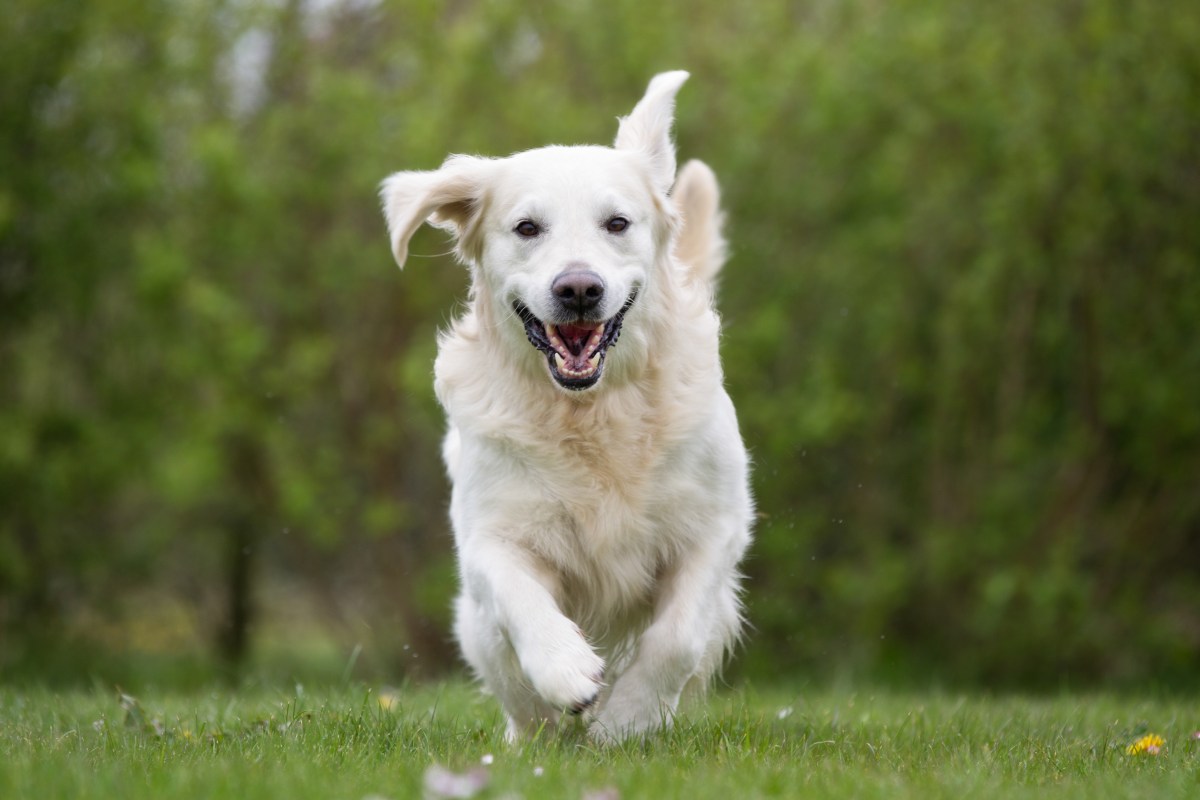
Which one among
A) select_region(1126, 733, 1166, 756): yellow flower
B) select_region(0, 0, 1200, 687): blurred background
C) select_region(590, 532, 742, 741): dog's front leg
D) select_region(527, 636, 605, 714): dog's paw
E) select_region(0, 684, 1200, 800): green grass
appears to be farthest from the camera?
select_region(0, 0, 1200, 687): blurred background

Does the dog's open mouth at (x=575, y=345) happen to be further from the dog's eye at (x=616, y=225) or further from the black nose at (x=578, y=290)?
the dog's eye at (x=616, y=225)

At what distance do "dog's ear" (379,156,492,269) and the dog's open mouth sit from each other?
1.69ft

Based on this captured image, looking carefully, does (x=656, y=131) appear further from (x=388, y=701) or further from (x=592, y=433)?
(x=388, y=701)

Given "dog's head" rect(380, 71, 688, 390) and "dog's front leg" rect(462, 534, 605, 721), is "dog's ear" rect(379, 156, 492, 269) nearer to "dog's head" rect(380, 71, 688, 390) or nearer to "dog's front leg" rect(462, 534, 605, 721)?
"dog's head" rect(380, 71, 688, 390)

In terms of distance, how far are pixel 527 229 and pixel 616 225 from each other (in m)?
0.27

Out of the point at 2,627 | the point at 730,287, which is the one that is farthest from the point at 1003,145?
the point at 2,627

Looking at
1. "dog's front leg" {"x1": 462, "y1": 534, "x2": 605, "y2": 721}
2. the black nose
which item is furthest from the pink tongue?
"dog's front leg" {"x1": 462, "y1": 534, "x2": 605, "y2": 721}

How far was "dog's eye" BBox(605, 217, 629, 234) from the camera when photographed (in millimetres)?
4281

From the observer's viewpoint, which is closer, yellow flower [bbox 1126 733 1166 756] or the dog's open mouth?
yellow flower [bbox 1126 733 1166 756]

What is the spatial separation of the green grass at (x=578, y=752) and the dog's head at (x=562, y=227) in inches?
43.7

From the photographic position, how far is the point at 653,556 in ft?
14.1

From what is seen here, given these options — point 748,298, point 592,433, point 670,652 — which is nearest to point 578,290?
point 592,433

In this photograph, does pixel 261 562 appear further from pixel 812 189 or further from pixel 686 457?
pixel 686 457

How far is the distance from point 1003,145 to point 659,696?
6.79m
